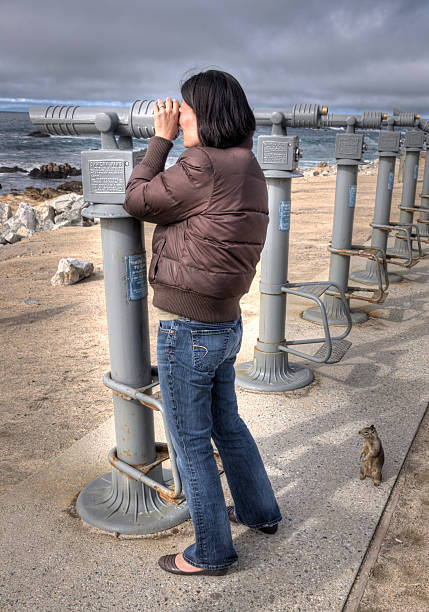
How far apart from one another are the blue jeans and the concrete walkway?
184 mm

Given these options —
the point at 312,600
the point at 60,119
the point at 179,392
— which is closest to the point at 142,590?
the point at 312,600

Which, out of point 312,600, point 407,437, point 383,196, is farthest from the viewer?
point 383,196

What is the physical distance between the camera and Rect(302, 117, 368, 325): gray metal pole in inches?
201

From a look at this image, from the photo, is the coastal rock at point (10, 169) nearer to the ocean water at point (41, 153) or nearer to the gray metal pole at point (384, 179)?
the ocean water at point (41, 153)

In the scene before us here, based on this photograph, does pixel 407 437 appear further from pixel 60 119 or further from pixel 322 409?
pixel 60 119

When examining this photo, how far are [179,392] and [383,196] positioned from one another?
500 cm

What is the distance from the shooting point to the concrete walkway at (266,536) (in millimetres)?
2266

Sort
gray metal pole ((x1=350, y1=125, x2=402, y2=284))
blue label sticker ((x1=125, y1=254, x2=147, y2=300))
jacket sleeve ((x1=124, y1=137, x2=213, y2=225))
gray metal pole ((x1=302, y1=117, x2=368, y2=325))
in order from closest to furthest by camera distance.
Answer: jacket sleeve ((x1=124, y1=137, x2=213, y2=225)) → blue label sticker ((x1=125, y1=254, x2=147, y2=300)) → gray metal pole ((x1=302, y1=117, x2=368, y2=325)) → gray metal pole ((x1=350, y1=125, x2=402, y2=284))

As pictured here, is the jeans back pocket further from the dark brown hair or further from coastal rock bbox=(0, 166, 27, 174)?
coastal rock bbox=(0, 166, 27, 174)

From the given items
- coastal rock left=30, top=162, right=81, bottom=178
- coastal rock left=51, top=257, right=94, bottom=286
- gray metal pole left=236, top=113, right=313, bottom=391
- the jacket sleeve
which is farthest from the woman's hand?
coastal rock left=30, top=162, right=81, bottom=178

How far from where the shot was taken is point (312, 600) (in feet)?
7.38

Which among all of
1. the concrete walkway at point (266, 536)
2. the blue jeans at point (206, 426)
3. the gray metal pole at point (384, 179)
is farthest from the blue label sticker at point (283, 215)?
the gray metal pole at point (384, 179)

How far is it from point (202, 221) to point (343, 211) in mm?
3603

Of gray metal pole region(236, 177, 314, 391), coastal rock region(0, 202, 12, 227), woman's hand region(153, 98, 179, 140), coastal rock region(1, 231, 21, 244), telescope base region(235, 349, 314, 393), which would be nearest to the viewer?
woman's hand region(153, 98, 179, 140)
